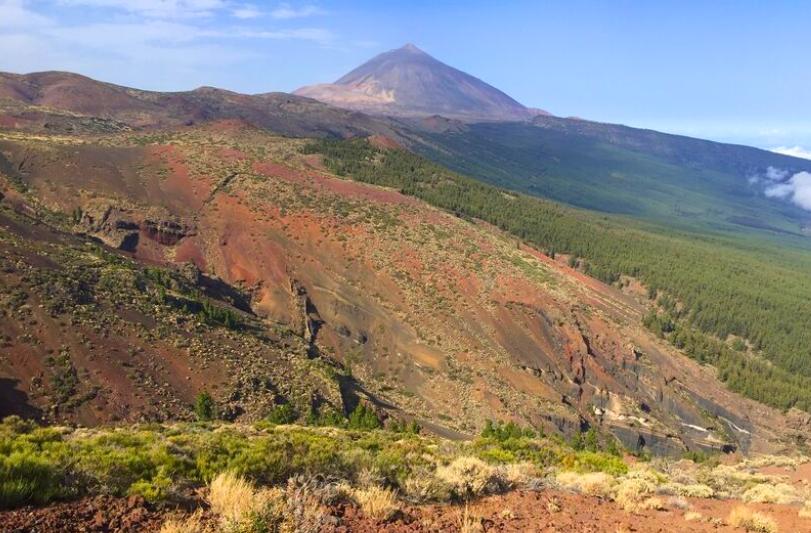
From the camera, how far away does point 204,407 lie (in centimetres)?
2655

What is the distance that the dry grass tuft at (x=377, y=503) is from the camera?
8.93 m

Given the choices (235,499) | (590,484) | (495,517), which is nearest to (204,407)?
(590,484)

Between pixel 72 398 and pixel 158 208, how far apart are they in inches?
1173

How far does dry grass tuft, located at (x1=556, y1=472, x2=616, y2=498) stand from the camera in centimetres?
1280

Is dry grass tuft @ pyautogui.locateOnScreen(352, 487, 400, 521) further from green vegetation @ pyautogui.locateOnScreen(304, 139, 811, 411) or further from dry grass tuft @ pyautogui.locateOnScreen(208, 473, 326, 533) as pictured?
green vegetation @ pyautogui.locateOnScreen(304, 139, 811, 411)

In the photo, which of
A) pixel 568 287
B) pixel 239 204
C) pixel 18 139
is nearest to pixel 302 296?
pixel 239 204

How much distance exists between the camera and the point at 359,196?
6016 centimetres

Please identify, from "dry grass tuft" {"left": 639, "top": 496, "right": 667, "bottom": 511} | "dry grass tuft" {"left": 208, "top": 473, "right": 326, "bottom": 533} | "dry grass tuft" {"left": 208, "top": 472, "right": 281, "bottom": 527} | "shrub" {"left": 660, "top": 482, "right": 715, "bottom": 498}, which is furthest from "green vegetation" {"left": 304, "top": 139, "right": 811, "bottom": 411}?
"dry grass tuft" {"left": 208, "top": 472, "right": 281, "bottom": 527}

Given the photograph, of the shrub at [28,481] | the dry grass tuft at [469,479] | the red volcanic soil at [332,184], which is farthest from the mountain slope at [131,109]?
the dry grass tuft at [469,479]

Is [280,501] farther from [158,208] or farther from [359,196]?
[359,196]

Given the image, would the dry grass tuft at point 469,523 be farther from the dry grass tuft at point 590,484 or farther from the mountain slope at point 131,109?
the mountain slope at point 131,109

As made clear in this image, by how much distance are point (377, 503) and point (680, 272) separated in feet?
297

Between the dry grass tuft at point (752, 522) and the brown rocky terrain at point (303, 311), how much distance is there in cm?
2300

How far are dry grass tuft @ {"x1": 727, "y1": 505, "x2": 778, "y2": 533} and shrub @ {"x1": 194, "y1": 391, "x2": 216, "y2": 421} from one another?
71.8 feet
